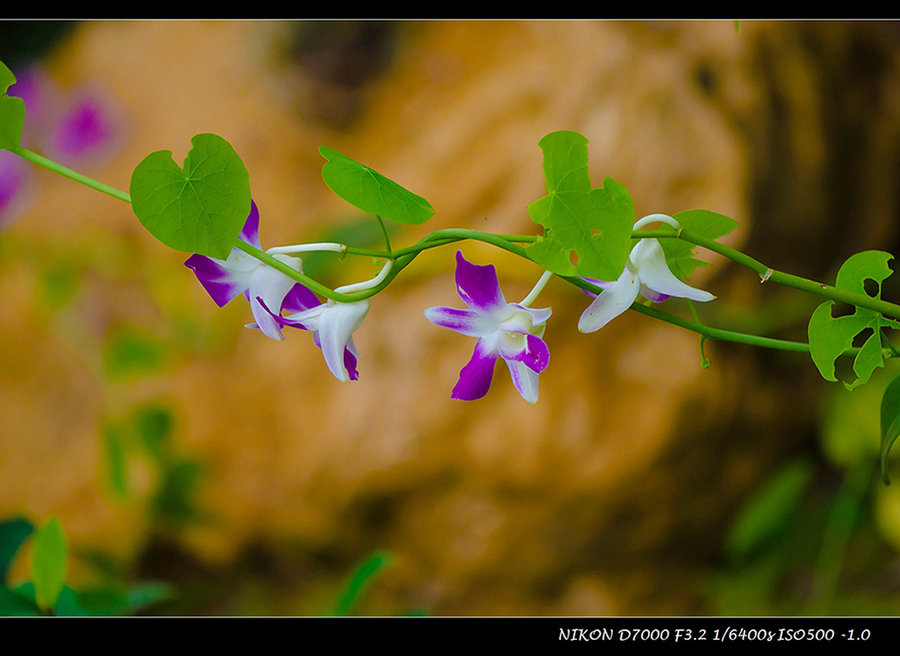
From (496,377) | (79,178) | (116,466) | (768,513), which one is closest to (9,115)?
(79,178)

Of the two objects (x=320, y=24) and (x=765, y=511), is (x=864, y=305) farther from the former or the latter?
(x=320, y=24)

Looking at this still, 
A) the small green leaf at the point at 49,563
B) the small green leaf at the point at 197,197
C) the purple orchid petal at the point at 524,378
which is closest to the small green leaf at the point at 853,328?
the purple orchid petal at the point at 524,378

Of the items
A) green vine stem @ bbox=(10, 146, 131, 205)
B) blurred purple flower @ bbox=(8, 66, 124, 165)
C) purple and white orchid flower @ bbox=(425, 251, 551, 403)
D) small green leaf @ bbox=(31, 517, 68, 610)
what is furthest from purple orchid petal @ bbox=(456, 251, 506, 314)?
blurred purple flower @ bbox=(8, 66, 124, 165)

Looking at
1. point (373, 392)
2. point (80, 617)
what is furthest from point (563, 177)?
point (373, 392)

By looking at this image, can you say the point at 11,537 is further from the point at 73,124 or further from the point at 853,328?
the point at 73,124

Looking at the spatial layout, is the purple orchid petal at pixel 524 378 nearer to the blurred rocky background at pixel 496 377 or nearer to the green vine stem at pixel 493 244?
the green vine stem at pixel 493 244
